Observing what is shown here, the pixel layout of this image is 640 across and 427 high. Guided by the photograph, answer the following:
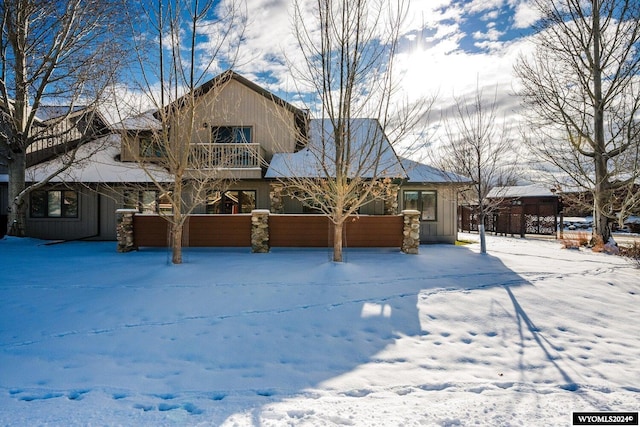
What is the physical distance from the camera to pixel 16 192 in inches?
519

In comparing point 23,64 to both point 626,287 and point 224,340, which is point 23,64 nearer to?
point 224,340

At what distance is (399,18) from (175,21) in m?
5.42

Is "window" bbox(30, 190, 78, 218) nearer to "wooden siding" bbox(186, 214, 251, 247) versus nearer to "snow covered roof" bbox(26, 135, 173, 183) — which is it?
"snow covered roof" bbox(26, 135, 173, 183)

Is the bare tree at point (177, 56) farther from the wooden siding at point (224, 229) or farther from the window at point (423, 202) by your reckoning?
the window at point (423, 202)

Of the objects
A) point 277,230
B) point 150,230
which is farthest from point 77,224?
point 277,230

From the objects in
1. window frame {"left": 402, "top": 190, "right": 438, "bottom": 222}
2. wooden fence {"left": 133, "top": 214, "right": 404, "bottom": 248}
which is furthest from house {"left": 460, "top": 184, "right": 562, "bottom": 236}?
wooden fence {"left": 133, "top": 214, "right": 404, "bottom": 248}

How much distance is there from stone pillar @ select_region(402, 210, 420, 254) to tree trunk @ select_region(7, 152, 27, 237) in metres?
14.9

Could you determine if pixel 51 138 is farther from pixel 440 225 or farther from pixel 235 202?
pixel 440 225

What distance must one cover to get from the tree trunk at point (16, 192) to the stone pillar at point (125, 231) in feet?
16.2

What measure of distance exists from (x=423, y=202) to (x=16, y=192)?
1715cm

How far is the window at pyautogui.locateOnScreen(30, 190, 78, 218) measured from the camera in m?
14.9

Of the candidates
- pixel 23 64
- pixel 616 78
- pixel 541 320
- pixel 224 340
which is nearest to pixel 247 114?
pixel 23 64

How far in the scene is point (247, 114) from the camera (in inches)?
621

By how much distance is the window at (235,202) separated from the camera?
590 inches
